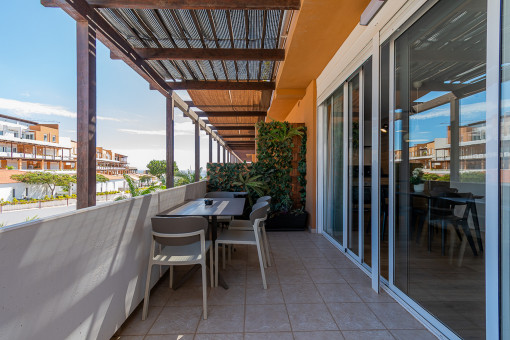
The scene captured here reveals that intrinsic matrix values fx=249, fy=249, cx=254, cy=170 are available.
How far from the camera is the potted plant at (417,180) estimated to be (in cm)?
202

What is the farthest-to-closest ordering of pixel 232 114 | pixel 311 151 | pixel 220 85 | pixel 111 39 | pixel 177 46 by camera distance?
1. pixel 232 114
2. pixel 220 85
3. pixel 311 151
4. pixel 177 46
5. pixel 111 39

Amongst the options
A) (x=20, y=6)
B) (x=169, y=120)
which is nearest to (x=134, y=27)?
(x=20, y=6)

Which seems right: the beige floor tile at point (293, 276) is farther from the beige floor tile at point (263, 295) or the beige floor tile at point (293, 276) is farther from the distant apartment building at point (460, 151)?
the distant apartment building at point (460, 151)

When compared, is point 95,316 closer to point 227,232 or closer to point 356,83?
point 227,232

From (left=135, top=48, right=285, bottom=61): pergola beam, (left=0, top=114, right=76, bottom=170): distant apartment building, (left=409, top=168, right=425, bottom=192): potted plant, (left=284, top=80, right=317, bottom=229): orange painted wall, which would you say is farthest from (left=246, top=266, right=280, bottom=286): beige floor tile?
(left=0, top=114, right=76, bottom=170): distant apartment building

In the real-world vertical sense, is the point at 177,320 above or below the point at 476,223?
below

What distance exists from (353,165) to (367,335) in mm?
2104

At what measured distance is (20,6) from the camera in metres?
2.84

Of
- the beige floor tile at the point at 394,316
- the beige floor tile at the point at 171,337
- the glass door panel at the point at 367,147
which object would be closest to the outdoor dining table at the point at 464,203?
the beige floor tile at the point at 394,316

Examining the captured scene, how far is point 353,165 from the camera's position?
3.42m

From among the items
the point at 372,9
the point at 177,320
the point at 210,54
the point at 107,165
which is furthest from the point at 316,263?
the point at 107,165

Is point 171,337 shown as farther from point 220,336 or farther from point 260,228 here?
point 260,228

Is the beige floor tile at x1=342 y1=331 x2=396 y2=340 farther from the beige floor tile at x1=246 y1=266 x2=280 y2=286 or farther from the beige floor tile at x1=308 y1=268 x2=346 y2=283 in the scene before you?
the beige floor tile at x1=246 y1=266 x2=280 y2=286

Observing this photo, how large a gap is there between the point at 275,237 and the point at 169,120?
3.14 meters
